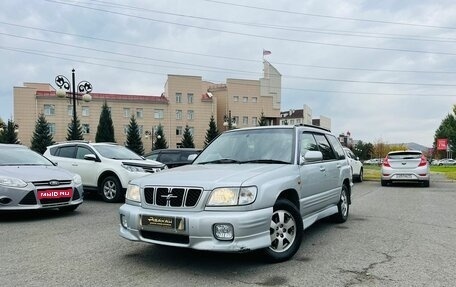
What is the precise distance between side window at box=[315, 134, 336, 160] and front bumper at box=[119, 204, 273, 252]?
259cm

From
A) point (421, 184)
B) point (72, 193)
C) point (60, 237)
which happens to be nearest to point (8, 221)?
point (72, 193)

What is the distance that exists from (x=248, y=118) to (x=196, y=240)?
242 ft

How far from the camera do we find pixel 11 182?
24.2ft

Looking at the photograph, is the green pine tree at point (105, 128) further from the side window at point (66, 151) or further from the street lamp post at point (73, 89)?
the side window at point (66, 151)

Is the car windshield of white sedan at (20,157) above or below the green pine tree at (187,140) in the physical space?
below

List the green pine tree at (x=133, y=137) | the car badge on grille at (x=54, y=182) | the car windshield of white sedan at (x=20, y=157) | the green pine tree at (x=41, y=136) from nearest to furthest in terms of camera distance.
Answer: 1. the car badge on grille at (x=54, y=182)
2. the car windshield of white sedan at (x=20, y=157)
3. the green pine tree at (x=41, y=136)
4. the green pine tree at (x=133, y=137)

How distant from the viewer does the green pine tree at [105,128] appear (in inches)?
2581

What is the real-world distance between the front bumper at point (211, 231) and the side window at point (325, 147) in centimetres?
259

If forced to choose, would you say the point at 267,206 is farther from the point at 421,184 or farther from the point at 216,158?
the point at 421,184

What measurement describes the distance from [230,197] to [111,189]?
7085 mm

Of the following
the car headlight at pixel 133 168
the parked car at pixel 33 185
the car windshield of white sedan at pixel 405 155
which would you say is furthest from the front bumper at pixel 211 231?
the car windshield of white sedan at pixel 405 155

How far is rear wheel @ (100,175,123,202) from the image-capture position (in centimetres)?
1041

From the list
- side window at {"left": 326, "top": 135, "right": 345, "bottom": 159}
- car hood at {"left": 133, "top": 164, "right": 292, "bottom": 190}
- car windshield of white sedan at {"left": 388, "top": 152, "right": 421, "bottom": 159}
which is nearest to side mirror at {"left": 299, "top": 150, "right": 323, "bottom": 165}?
car hood at {"left": 133, "top": 164, "right": 292, "bottom": 190}

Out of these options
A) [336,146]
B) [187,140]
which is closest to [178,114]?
[187,140]
